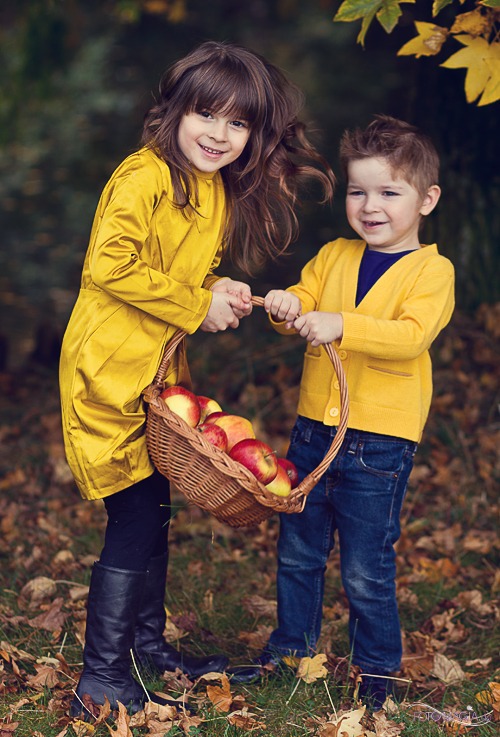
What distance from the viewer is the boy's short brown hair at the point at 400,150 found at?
7.39 ft

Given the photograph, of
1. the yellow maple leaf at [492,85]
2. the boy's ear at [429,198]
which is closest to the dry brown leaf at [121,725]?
the boy's ear at [429,198]

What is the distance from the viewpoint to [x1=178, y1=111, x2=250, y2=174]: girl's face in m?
2.14

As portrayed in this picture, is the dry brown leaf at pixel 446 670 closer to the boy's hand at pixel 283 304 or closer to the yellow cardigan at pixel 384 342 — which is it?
the yellow cardigan at pixel 384 342

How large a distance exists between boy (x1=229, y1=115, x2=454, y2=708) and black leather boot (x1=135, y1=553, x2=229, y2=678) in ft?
0.51

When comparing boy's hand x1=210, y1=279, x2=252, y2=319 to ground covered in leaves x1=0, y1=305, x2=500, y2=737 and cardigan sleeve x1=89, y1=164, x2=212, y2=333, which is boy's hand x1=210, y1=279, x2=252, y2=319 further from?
ground covered in leaves x1=0, y1=305, x2=500, y2=737

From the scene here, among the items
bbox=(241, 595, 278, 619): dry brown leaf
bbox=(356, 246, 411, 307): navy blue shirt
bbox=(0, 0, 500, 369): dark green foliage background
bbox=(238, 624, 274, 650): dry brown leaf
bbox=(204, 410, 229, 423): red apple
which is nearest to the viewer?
bbox=(204, 410, 229, 423): red apple

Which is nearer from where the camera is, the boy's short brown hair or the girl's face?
the girl's face

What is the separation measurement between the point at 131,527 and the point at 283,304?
86 centimetres

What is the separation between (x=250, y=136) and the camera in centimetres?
231

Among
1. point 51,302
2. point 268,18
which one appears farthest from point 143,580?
point 268,18

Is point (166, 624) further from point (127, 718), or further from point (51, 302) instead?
point (51, 302)

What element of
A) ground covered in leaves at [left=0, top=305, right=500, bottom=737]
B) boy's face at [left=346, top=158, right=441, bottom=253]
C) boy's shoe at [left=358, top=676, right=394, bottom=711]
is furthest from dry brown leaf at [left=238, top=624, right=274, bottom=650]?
boy's face at [left=346, top=158, right=441, bottom=253]

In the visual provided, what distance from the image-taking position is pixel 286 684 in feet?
7.87

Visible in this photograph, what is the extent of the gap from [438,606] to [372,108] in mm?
9390
